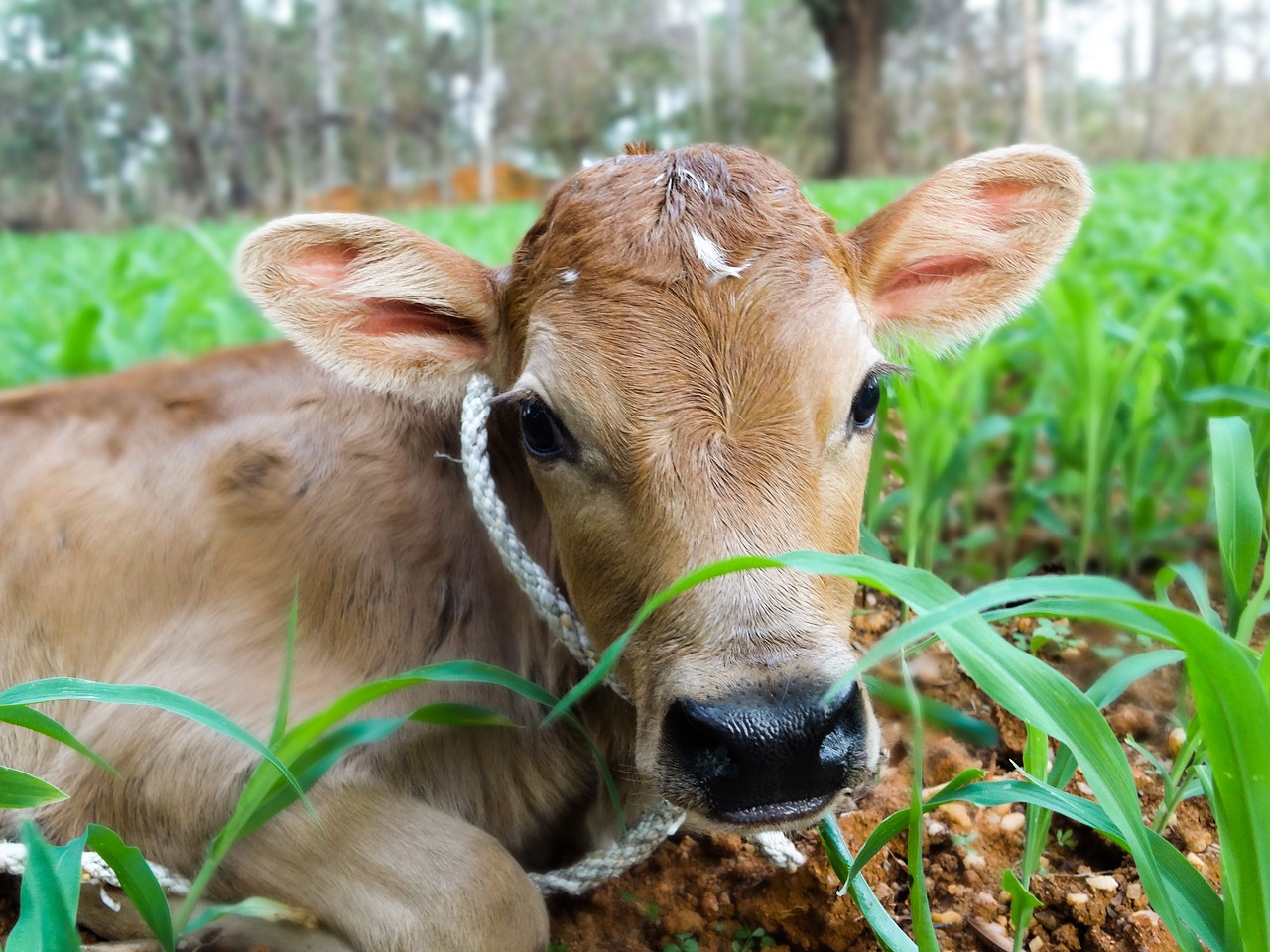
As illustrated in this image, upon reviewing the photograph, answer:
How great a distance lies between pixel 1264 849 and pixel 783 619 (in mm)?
623

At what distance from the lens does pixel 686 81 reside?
4050 cm

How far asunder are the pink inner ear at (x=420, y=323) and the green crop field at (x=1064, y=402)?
68 centimetres

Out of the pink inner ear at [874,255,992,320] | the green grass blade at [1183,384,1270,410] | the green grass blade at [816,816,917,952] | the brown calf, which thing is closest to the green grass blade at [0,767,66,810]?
the brown calf

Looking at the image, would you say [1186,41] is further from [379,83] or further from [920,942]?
[920,942]

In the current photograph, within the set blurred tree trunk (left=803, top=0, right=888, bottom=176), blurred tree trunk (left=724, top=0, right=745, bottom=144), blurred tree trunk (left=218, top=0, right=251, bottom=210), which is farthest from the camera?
blurred tree trunk (left=724, top=0, right=745, bottom=144)

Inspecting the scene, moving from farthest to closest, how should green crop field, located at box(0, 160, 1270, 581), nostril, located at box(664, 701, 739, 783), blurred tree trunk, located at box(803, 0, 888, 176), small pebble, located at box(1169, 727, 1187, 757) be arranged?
blurred tree trunk, located at box(803, 0, 888, 176), green crop field, located at box(0, 160, 1270, 581), small pebble, located at box(1169, 727, 1187, 757), nostril, located at box(664, 701, 739, 783)

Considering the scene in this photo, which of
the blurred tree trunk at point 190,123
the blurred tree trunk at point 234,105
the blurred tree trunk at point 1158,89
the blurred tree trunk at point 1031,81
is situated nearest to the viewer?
the blurred tree trunk at point 1031,81

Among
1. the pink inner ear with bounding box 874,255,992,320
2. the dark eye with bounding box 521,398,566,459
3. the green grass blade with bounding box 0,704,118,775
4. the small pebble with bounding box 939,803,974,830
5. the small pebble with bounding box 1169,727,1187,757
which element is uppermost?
the pink inner ear with bounding box 874,255,992,320

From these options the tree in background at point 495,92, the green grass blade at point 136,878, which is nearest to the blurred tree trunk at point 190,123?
the tree in background at point 495,92

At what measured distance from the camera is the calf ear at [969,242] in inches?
84.2

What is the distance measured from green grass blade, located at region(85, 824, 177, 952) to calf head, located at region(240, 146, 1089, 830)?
2.38 feet

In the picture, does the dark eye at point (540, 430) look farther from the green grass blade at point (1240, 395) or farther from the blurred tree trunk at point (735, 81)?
the blurred tree trunk at point (735, 81)

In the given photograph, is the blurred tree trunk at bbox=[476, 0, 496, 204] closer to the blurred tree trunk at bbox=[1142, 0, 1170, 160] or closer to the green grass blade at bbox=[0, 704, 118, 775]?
the blurred tree trunk at bbox=[1142, 0, 1170, 160]

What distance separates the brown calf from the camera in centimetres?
161
